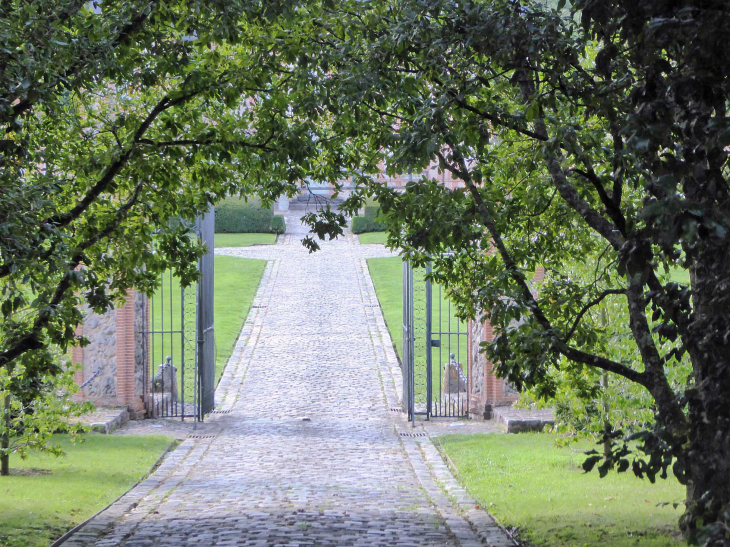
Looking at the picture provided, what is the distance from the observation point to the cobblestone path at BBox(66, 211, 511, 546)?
335 inches

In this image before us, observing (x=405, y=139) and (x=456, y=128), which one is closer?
(x=405, y=139)

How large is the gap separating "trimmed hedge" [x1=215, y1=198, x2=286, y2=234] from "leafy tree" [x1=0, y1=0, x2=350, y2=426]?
38670mm

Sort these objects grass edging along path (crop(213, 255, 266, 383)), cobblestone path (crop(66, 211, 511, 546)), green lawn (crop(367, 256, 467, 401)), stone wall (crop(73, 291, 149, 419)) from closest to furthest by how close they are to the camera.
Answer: cobblestone path (crop(66, 211, 511, 546))
stone wall (crop(73, 291, 149, 419))
green lawn (crop(367, 256, 467, 401))
grass edging along path (crop(213, 255, 266, 383))

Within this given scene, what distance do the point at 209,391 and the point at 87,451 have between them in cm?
400

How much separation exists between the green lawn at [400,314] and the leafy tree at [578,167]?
10372 mm

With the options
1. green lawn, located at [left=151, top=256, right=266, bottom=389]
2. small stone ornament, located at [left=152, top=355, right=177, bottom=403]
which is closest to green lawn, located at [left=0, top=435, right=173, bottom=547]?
small stone ornament, located at [left=152, top=355, right=177, bottom=403]

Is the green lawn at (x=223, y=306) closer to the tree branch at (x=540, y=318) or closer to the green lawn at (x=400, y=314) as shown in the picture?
the green lawn at (x=400, y=314)

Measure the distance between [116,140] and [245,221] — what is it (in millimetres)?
40669

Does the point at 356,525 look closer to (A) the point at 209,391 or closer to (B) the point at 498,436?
(B) the point at 498,436

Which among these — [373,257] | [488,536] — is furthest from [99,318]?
[373,257]

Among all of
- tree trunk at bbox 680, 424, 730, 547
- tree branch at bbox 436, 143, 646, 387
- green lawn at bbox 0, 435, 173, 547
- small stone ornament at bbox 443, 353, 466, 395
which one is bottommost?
green lawn at bbox 0, 435, 173, 547

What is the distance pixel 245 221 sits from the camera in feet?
160

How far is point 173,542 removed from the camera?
801 centimetres

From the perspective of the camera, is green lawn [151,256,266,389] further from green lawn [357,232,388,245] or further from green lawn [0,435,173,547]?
green lawn [357,232,388,245]
